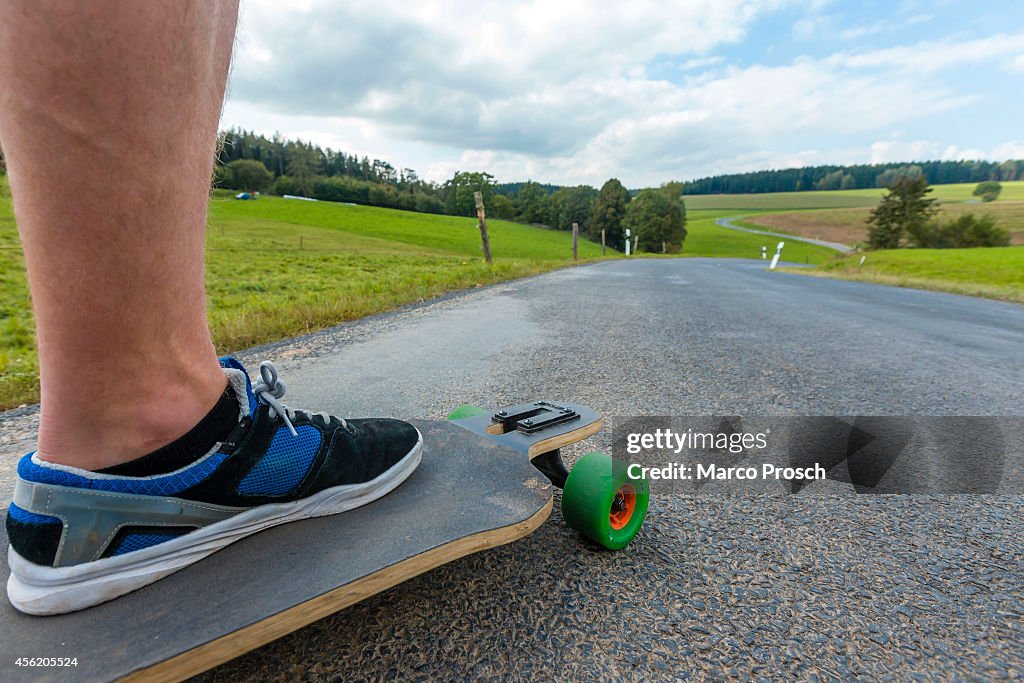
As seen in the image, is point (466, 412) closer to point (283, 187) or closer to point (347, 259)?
point (347, 259)

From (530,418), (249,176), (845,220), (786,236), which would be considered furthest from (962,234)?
(249,176)

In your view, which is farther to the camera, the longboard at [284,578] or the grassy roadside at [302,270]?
the grassy roadside at [302,270]

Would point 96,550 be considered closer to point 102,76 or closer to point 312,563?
point 312,563

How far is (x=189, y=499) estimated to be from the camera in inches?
35.0

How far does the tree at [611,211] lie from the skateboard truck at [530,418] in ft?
181

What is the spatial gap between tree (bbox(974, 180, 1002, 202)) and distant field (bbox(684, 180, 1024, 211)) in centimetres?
67

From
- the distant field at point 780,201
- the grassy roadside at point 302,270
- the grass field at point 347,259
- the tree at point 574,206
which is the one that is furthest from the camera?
the distant field at point 780,201

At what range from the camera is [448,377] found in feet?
8.79

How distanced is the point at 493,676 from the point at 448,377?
1915 mm

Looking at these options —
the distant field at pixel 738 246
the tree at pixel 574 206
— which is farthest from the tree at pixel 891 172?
the tree at pixel 574 206

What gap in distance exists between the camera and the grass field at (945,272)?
36.0ft

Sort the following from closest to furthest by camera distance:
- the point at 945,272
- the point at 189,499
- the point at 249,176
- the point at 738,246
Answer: the point at 189,499 < the point at 945,272 < the point at 738,246 < the point at 249,176

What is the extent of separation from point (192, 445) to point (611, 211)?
57.5 m

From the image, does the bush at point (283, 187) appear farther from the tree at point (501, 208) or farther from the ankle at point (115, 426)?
the ankle at point (115, 426)
